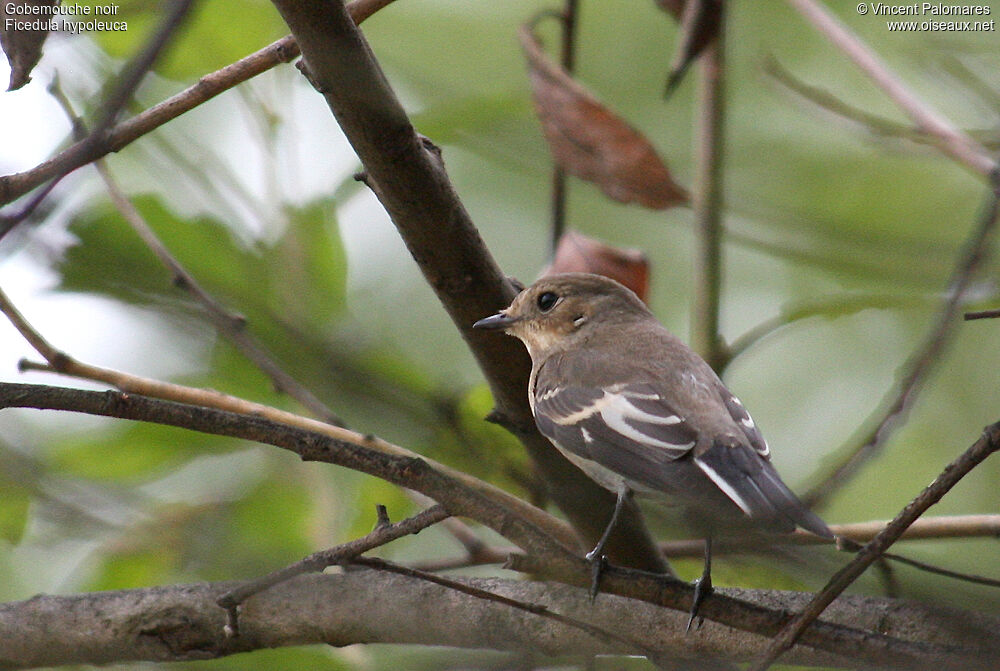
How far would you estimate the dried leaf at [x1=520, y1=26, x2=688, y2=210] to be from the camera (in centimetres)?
292

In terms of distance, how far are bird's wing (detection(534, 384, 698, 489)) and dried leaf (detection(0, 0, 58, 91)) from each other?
145 centimetres

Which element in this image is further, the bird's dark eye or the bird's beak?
the bird's dark eye

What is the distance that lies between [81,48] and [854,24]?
4034mm

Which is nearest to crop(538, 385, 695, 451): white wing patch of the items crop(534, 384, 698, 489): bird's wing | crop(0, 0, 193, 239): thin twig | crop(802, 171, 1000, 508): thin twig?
crop(534, 384, 698, 489): bird's wing

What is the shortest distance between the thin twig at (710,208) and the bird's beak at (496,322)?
648mm

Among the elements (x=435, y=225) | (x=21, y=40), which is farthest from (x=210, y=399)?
(x=21, y=40)

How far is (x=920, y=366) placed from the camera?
7.27 feet

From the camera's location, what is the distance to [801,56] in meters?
5.73

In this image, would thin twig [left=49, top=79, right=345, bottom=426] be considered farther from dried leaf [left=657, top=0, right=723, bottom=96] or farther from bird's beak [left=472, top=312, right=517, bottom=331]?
dried leaf [left=657, top=0, right=723, bottom=96]

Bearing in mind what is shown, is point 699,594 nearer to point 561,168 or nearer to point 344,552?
point 344,552

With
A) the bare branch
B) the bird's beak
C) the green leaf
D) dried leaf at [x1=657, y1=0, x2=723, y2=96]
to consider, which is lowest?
the bare branch

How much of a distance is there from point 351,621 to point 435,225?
0.85 metres

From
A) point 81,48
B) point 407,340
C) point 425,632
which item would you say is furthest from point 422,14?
point 425,632

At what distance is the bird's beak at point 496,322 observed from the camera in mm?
2361
